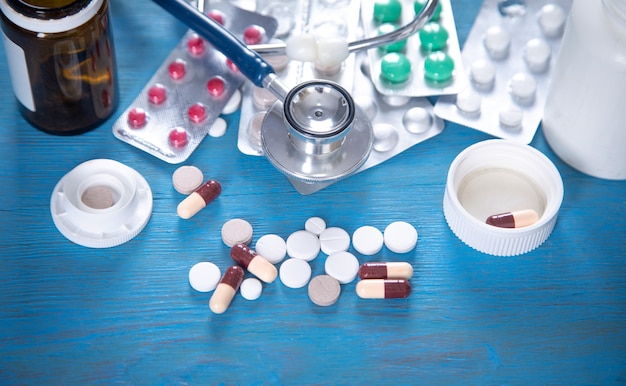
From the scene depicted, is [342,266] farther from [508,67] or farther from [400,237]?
[508,67]

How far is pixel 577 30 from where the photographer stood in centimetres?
117

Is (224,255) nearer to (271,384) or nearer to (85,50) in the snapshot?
(271,384)

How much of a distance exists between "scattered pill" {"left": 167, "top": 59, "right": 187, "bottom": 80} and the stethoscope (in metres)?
0.09

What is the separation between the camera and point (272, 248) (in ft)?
3.89

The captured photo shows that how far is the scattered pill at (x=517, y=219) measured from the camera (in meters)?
1.18

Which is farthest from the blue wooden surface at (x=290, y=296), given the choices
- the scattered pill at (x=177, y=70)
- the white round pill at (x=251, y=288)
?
the scattered pill at (x=177, y=70)

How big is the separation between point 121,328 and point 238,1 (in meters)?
0.58

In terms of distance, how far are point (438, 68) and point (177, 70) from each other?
0.38 metres

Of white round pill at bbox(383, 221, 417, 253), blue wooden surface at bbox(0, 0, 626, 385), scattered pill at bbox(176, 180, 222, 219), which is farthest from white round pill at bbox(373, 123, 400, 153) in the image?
scattered pill at bbox(176, 180, 222, 219)

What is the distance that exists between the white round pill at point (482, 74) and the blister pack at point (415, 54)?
0.02m

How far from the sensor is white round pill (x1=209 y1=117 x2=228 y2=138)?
4.26 feet

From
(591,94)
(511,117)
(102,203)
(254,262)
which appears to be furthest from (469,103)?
(102,203)

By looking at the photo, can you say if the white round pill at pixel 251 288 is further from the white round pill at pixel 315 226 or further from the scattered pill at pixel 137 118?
the scattered pill at pixel 137 118

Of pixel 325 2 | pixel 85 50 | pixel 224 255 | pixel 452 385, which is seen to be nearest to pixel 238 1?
pixel 325 2
